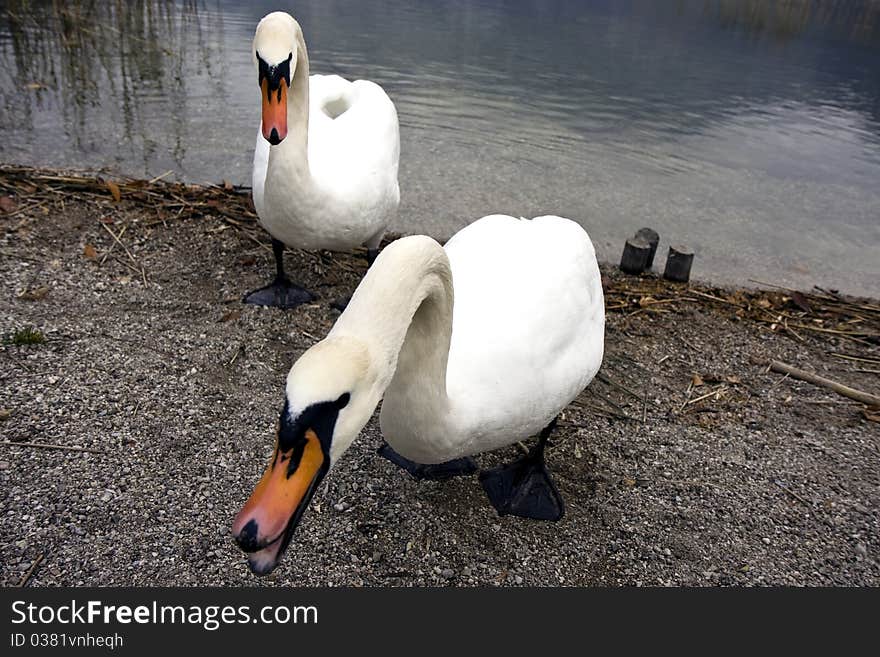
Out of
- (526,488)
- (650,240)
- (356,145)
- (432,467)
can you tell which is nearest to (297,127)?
(356,145)

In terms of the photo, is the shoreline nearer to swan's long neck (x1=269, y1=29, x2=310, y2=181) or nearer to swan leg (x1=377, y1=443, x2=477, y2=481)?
swan's long neck (x1=269, y1=29, x2=310, y2=181)

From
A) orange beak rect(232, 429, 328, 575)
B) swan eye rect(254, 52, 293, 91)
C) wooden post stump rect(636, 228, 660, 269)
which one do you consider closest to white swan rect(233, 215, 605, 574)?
orange beak rect(232, 429, 328, 575)

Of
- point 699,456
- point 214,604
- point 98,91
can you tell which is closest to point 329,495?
point 214,604

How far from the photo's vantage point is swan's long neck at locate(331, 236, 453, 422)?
71.8 inches

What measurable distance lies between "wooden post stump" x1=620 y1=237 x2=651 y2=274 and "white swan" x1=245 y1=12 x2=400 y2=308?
7.00 ft

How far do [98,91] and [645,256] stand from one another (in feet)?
23.4

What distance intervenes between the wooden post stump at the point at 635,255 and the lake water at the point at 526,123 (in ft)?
2.68

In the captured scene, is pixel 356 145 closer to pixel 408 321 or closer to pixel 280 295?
pixel 280 295

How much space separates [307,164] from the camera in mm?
3852

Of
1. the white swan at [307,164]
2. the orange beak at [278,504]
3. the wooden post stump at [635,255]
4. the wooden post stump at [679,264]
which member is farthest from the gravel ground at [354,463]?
the orange beak at [278,504]

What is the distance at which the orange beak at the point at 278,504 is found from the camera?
1582 millimetres

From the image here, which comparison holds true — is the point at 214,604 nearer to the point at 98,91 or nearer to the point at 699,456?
the point at 699,456

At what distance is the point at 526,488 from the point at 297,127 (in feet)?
7.53

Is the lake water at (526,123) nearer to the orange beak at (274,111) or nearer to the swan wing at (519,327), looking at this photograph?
the orange beak at (274,111)
